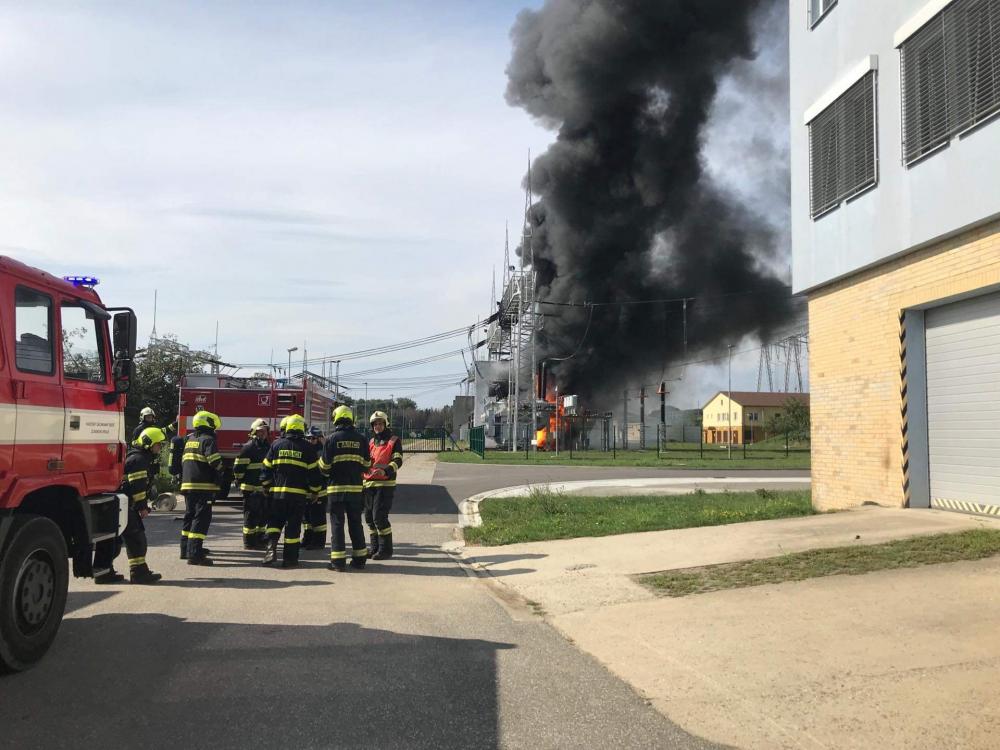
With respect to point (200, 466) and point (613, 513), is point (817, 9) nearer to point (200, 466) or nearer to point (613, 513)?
point (613, 513)

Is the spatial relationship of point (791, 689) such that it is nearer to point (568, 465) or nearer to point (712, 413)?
point (568, 465)

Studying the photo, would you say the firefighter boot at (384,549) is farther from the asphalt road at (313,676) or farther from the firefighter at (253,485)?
the firefighter at (253,485)

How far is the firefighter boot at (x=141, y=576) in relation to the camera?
730 centimetres

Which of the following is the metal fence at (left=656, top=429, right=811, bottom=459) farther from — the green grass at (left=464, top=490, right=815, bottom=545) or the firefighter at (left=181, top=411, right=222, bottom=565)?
the firefighter at (left=181, top=411, right=222, bottom=565)

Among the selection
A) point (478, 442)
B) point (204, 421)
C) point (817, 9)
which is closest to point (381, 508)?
point (204, 421)

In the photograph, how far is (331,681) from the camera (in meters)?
4.56

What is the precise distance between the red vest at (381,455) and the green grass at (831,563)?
3296 mm

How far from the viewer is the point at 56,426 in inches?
201

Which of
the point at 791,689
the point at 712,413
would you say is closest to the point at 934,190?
the point at 791,689

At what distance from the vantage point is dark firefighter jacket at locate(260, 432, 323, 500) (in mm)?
8414

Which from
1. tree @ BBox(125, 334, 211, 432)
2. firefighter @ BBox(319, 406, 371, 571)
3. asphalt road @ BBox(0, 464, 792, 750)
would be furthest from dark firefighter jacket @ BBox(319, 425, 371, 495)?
tree @ BBox(125, 334, 211, 432)

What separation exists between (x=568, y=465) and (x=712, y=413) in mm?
66519

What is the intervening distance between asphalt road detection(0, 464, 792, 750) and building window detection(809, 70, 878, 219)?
24.4 feet

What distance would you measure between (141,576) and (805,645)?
5683mm
